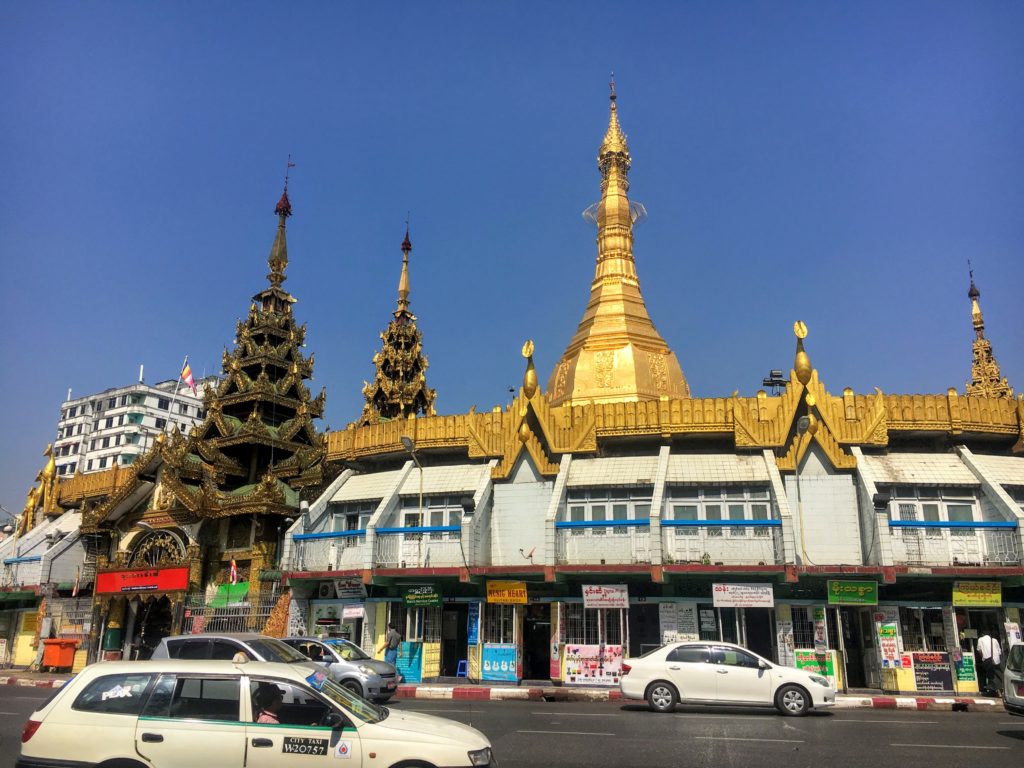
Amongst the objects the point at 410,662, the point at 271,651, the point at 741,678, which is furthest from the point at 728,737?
the point at 410,662

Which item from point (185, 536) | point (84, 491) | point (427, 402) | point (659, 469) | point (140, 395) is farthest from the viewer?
point (140, 395)

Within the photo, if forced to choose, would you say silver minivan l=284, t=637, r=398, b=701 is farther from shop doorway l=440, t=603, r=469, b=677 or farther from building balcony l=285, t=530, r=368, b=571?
shop doorway l=440, t=603, r=469, b=677

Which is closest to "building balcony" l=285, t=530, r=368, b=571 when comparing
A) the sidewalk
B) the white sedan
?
the sidewalk

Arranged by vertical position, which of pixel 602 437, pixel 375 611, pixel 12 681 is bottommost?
pixel 12 681

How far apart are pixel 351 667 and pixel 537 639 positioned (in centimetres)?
922

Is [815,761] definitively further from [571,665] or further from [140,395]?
[140,395]

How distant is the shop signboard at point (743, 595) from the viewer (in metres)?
21.0

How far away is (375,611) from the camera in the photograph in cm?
2534

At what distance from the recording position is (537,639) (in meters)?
24.7

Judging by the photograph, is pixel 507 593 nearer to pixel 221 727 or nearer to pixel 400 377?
pixel 221 727

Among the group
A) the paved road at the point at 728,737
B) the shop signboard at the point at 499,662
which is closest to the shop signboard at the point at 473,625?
the shop signboard at the point at 499,662

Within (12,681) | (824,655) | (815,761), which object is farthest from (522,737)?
(12,681)

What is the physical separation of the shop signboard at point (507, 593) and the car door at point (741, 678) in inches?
325

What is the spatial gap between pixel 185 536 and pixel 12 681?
24.9 feet
